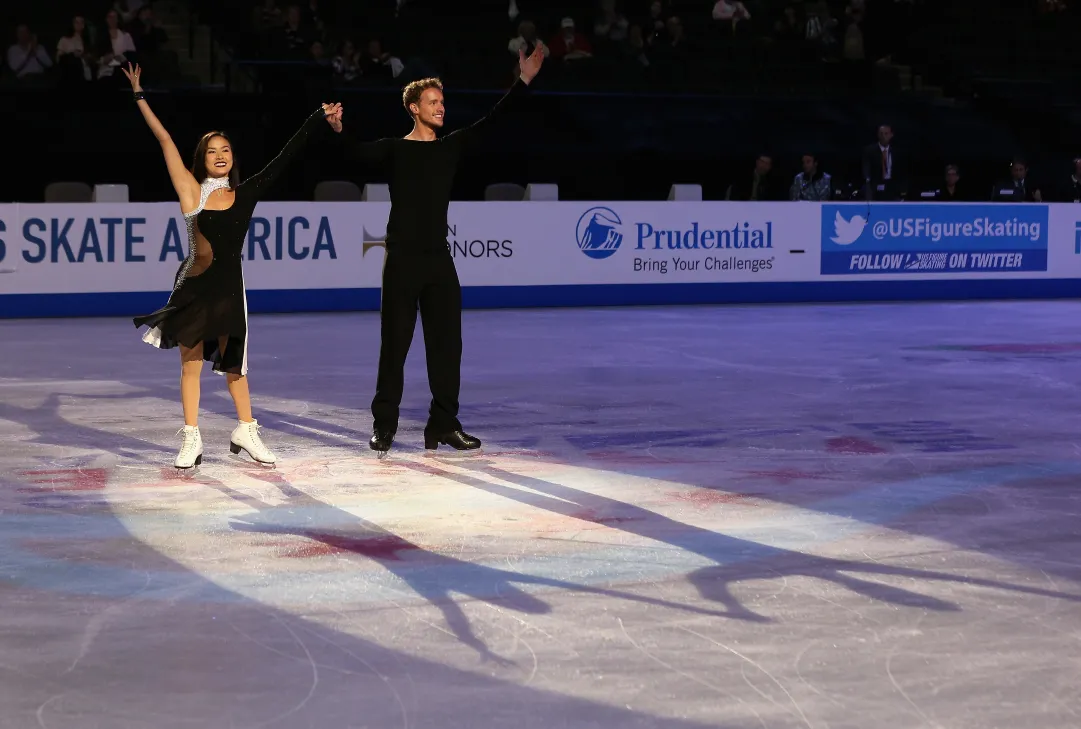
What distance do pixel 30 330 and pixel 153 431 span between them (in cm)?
633

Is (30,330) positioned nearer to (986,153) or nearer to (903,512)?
(903,512)

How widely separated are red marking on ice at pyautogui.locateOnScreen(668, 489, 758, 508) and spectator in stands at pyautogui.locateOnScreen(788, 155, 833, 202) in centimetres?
1244

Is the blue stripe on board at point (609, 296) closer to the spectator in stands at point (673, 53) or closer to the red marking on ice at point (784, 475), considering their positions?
the spectator in stands at point (673, 53)

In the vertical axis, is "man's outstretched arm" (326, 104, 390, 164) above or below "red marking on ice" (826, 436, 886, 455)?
above

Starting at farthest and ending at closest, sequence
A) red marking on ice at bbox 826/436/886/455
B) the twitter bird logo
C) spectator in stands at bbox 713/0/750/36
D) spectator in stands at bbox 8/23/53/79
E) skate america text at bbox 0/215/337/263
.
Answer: spectator in stands at bbox 713/0/750/36 < the twitter bird logo < spectator in stands at bbox 8/23/53/79 < skate america text at bbox 0/215/337/263 < red marking on ice at bbox 826/436/886/455

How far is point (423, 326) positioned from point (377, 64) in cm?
1290

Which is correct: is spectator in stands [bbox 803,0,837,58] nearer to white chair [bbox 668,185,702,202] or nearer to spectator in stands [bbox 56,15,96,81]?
white chair [bbox 668,185,702,202]

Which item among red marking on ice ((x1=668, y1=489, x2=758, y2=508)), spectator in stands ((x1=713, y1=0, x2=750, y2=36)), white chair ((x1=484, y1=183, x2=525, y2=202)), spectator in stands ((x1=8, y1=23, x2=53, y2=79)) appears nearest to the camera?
red marking on ice ((x1=668, y1=489, x2=758, y2=508))

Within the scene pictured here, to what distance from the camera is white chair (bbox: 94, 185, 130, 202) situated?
15891 mm

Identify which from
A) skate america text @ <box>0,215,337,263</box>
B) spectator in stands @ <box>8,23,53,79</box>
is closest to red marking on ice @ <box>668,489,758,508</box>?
skate america text @ <box>0,215,337,263</box>

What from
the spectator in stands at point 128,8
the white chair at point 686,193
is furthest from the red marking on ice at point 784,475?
the spectator in stands at point 128,8

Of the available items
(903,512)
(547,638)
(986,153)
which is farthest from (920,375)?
(986,153)

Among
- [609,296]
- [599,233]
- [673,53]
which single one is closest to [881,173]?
[673,53]

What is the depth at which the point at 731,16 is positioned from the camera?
77.0ft
